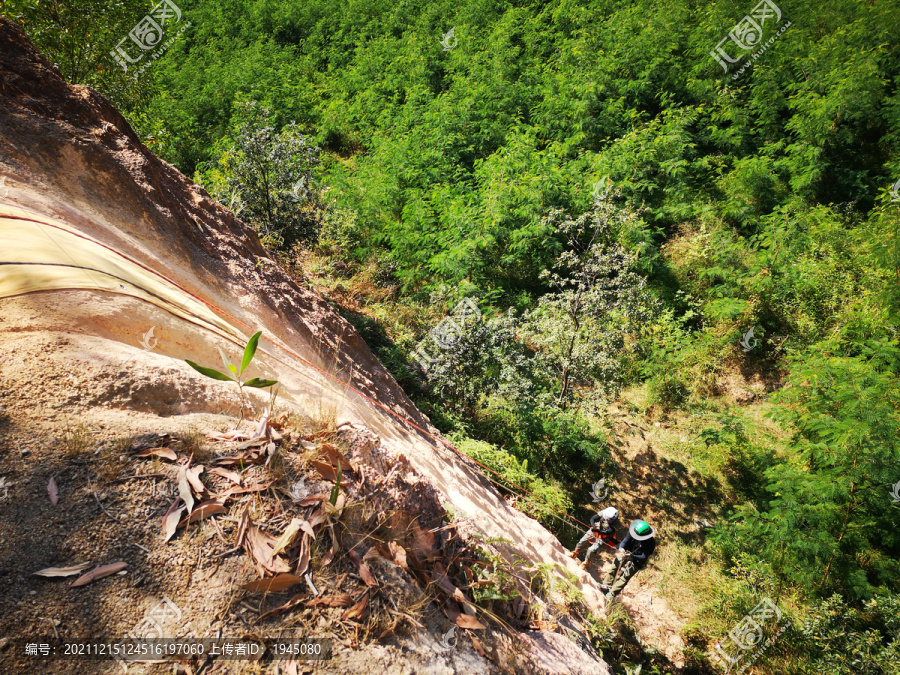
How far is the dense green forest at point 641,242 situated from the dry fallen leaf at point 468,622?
Result: 10.9 feet

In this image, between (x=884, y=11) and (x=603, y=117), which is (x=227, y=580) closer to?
(x=603, y=117)

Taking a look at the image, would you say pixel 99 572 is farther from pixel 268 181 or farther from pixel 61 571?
pixel 268 181

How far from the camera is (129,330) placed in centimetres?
274

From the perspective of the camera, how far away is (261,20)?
18156 millimetres

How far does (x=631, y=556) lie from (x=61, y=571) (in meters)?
5.24

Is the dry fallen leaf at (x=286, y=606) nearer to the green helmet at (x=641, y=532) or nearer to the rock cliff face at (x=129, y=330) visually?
the rock cliff face at (x=129, y=330)

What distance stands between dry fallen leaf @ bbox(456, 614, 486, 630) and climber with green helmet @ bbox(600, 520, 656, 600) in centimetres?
327

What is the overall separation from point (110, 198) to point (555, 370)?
6.03 m

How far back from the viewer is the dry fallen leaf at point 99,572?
1582mm

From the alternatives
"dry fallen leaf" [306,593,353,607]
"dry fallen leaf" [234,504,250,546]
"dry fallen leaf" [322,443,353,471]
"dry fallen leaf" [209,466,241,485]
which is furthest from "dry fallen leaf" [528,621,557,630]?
"dry fallen leaf" [209,466,241,485]

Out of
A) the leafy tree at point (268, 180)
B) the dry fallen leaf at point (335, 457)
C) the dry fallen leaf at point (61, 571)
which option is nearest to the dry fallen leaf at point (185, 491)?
the dry fallen leaf at point (61, 571)

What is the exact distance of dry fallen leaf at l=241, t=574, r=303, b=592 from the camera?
5.93 ft

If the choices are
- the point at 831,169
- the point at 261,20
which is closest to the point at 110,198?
the point at 831,169

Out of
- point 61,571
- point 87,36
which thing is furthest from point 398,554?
point 87,36
